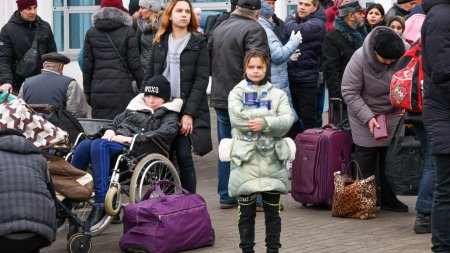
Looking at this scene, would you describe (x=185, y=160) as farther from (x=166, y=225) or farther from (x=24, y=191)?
(x=24, y=191)

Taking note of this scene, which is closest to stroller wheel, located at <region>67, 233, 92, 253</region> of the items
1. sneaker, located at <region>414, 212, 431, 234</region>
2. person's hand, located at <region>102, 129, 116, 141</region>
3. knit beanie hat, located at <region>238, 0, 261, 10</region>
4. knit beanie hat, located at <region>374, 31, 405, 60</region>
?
person's hand, located at <region>102, 129, 116, 141</region>

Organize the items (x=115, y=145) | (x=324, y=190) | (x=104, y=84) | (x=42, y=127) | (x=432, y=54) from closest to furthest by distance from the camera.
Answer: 1. (x=432, y=54)
2. (x=42, y=127)
3. (x=115, y=145)
4. (x=324, y=190)
5. (x=104, y=84)

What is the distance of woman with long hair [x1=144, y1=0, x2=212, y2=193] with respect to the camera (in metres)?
11.1

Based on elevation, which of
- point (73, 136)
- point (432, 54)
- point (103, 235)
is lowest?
point (103, 235)

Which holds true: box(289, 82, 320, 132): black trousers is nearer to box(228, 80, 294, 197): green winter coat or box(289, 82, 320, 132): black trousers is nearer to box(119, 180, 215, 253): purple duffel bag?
box(119, 180, 215, 253): purple duffel bag

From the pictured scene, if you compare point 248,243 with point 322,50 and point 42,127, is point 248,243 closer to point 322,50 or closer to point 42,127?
point 42,127

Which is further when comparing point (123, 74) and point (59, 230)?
point (123, 74)

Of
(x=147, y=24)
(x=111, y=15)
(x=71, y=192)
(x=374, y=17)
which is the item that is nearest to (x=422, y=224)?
(x=71, y=192)

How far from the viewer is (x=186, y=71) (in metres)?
11.2

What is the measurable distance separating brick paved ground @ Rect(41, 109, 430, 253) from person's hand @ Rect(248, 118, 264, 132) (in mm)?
1078

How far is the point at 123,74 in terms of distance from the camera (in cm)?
1306

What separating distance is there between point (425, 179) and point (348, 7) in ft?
10.3

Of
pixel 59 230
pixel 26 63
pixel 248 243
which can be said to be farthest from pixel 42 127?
pixel 26 63

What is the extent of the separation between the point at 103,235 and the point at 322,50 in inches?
150
